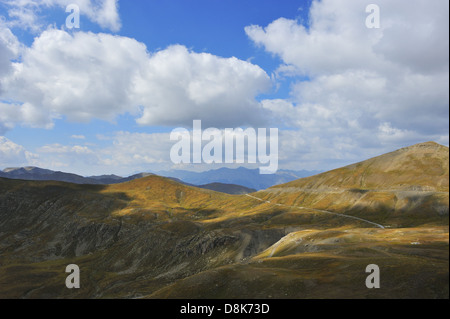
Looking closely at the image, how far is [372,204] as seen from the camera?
147m

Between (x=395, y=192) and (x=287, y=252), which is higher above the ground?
(x=395, y=192)

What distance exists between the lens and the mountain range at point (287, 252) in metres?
46.2

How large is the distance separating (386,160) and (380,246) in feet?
502

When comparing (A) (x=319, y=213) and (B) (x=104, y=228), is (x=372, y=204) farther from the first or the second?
Result: (B) (x=104, y=228)

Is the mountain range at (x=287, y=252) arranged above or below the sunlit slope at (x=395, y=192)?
below

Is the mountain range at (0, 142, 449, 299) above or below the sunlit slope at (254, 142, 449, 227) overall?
below

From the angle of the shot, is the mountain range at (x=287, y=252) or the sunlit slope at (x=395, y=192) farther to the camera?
the sunlit slope at (x=395, y=192)

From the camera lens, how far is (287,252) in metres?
91.8

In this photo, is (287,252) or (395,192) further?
(395,192)

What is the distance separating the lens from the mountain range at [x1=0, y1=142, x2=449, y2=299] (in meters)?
46.2

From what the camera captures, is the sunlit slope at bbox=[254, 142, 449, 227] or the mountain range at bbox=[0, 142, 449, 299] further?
the sunlit slope at bbox=[254, 142, 449, 227]
